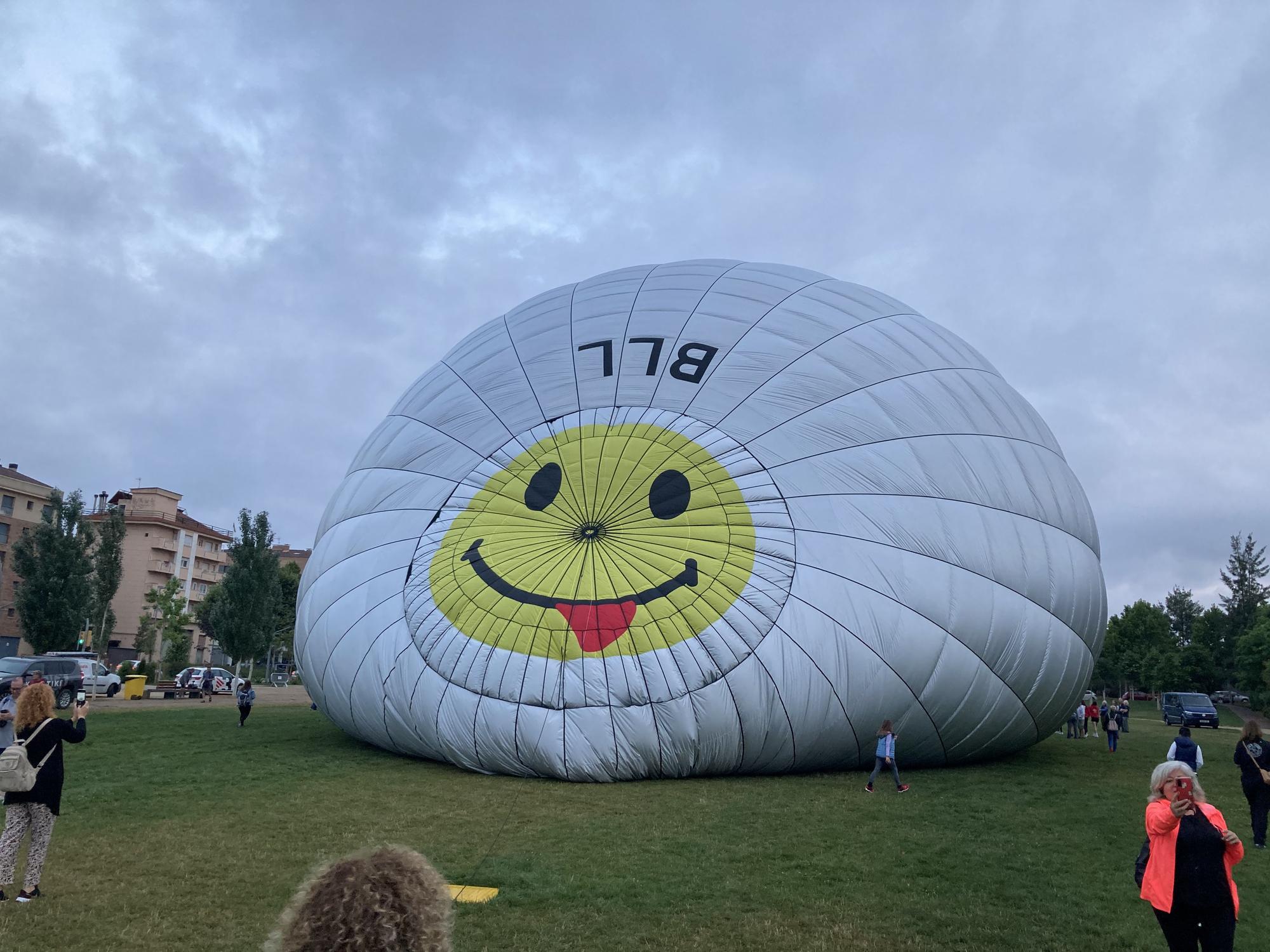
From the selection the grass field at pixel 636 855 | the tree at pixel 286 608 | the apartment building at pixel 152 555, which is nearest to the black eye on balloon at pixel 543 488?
the grass field at pixel 636 855

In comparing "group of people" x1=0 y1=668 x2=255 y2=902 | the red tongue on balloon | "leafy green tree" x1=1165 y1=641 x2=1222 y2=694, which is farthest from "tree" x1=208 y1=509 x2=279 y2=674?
"leafy green tree" x1=1165 y1=641 x2=1222 y2=694

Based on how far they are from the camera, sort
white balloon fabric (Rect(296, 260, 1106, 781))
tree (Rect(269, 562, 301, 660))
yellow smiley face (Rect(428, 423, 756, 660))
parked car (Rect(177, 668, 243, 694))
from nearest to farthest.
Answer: white balloon fabric (Rect(296, 260, 1106, 781)), yellow smiley face (Rect(428, 423, 756, 660)), parked car (Rect(177, 668, 243, 694)), tree (Rect(269, 562, 301, 660))

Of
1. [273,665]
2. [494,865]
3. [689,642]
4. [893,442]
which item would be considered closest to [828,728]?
[689,642]

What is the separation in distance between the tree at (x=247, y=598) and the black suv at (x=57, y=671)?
9253mm

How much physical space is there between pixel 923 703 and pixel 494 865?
502 cm

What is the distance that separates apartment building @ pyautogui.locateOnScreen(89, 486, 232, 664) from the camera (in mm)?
54656

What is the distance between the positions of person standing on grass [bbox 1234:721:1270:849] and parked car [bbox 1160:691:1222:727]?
1908 centimetres

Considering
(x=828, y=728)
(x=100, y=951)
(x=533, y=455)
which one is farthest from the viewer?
(x=533, y=455)

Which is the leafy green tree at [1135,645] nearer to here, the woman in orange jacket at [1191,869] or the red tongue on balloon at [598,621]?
the red tongue on balloon at [598,621]

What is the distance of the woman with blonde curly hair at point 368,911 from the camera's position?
1.51 m

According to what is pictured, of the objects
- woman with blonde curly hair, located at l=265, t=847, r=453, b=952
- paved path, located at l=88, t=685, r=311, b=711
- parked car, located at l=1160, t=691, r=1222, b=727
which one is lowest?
paved path, located at l=88, t=685, r=311, b=711

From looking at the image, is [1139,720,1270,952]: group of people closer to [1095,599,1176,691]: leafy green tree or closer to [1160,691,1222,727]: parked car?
[1160,691,1222,727]: parked car

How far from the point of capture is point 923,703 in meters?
9.22

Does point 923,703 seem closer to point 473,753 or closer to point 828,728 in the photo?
point 828,728
